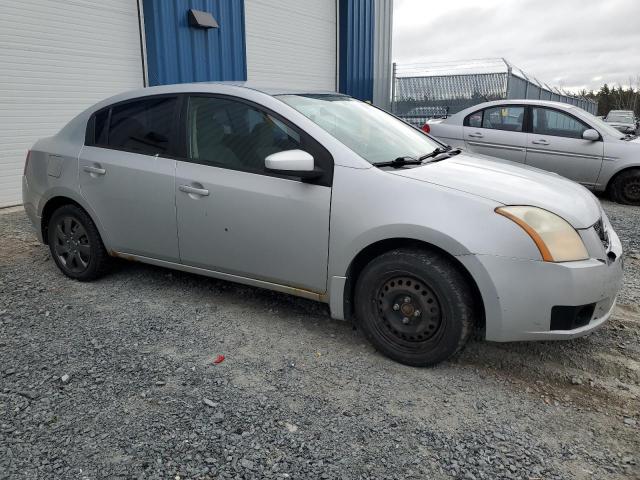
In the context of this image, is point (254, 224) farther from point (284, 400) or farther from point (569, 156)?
point (569, 156)

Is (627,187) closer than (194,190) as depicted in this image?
No

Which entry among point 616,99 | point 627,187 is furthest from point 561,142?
point 616,99

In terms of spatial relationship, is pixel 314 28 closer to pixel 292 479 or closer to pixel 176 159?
pixel 176 159

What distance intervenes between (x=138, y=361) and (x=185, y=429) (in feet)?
2.54

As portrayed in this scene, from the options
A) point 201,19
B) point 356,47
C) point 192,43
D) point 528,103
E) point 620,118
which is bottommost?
point 528,103

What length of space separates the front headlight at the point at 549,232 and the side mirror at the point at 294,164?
3.46 feet

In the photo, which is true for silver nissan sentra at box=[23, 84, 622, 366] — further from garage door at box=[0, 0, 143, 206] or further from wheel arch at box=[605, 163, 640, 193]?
wheel arch at box=[605, 163, 640, 193]

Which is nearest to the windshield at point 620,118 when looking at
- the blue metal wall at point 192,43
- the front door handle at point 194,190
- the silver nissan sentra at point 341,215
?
the blue metal wall at point 192,43

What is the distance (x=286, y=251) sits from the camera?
10.5 ft

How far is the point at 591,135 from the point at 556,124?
54cm

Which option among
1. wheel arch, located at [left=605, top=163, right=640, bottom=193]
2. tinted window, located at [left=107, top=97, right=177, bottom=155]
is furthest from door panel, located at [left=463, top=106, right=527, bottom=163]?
tinted window, located at [left=107, top=97, right=177, bottom=155]

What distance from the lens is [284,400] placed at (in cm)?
264

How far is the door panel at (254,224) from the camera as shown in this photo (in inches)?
122

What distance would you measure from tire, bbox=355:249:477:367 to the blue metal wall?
7.88m
